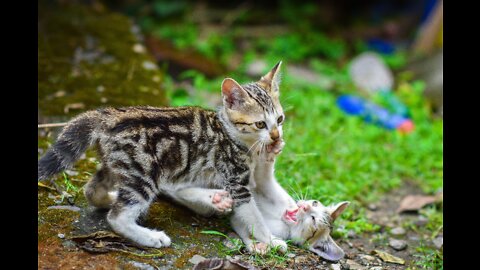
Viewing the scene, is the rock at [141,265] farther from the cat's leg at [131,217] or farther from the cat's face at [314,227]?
the cat's face at [314,227]

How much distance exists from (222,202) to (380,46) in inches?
324

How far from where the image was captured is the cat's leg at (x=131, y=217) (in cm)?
396

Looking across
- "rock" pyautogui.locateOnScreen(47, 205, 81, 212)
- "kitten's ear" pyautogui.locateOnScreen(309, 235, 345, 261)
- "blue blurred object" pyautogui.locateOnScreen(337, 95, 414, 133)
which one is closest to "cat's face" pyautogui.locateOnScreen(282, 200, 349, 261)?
"kitten's ear" pyautogui.locateOnScreen(309, 235, 345, 261)

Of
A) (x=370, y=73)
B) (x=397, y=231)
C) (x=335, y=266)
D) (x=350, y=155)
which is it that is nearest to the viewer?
(x=335, y=266)

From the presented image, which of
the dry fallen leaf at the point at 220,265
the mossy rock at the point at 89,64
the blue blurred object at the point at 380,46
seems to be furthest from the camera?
the blue blurred object at the point at 380,46

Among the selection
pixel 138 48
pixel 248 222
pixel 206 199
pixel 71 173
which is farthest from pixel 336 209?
pixel 138 48

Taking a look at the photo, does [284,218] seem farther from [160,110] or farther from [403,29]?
[403,29]

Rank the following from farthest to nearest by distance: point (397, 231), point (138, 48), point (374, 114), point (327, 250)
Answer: point (374, 114) → point (138, 48) → point (397, 231) → point (327, 250)

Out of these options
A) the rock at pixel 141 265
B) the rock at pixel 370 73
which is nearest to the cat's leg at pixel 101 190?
the rock at pixel 141 265

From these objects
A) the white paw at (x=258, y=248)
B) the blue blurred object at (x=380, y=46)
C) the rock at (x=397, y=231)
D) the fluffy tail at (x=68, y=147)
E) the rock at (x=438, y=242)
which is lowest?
the rock at (x=438, y=242)

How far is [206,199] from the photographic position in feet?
14.2

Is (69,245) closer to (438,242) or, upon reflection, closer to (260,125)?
(260,125)

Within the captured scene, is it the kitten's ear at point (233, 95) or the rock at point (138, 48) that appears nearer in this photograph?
the kitten's ear at point (233, 95)

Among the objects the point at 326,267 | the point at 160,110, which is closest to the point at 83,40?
the point at 160,110
